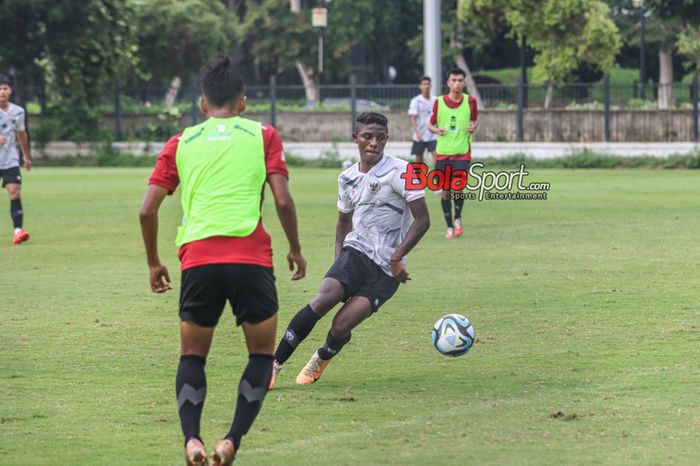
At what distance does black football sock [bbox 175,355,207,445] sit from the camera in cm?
648

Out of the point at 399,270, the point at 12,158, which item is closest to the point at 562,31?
the point at 12,158

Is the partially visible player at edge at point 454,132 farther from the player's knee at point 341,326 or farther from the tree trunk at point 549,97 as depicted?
the tree trunk at point 549,97

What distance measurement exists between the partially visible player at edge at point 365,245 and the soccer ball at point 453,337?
699 mm

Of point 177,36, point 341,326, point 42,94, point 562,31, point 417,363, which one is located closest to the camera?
point 341,326

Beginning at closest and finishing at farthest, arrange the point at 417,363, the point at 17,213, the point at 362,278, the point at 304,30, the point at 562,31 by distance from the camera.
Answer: the point at 362,278 < the point at 417,363 < the point at 17,213 < the point at 562,31 < the point at 304,30

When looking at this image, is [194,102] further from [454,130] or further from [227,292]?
[227,292]

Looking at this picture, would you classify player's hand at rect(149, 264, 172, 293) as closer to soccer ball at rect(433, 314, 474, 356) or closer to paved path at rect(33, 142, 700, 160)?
soccer ball at rect(433, 314, 474, 356)

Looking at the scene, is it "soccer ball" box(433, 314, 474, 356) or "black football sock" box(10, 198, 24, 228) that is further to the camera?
"black football sock" box(10, 198, 24, 228)

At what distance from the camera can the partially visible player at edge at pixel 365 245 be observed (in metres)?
8.79

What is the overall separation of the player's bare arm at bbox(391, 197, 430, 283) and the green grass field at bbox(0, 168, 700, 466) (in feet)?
2.33

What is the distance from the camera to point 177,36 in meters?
57.1

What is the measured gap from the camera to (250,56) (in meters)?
70.8

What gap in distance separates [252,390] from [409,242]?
95.4 inches

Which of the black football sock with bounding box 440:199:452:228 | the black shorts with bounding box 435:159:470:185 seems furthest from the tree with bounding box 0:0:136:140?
the black football sock with bounding box 440:199:452:228
